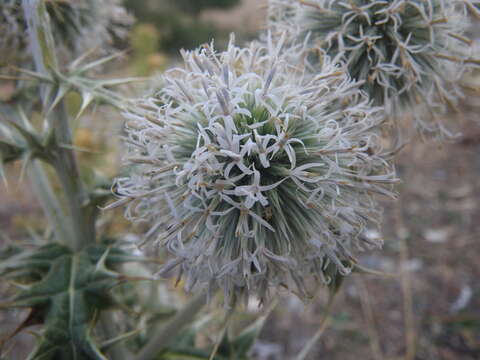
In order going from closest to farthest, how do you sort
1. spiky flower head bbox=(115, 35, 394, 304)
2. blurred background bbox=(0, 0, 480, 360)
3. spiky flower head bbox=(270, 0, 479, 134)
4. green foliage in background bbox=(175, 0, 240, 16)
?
spiky flower head bbox=(115, 35, 394, 304)
spiky flower head bbox=(270, 0, 479, 134)
blurred background bbox=(0, 0, 480, 360)
green foliage in background bbox=(175, 0, 240, 16)

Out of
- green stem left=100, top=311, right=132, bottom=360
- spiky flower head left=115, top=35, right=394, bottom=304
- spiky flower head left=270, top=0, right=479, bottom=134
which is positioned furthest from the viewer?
green stem left=100, top=311, right=132, bottom=360

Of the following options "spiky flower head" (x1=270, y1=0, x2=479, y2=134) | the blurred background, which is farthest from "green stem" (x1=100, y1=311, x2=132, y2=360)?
"spiky flower head" (x1=270, y1=0, x2=479, y2=134)

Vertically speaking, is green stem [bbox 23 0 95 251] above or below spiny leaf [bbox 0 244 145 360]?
above

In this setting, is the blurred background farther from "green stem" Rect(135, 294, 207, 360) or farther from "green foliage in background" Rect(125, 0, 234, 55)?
"green foliage in background" Rect(125, 0, 234, 55)

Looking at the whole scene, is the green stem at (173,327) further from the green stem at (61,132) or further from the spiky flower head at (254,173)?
the green stem at (61,132)

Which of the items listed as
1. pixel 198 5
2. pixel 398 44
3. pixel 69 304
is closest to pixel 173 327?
pixel 69 304

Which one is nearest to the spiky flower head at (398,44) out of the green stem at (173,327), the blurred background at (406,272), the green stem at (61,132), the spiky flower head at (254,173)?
the spiky flower head at (254,173)
